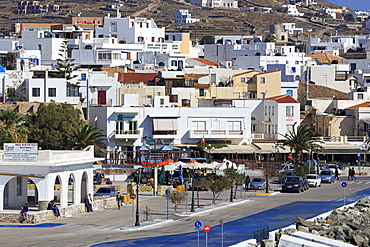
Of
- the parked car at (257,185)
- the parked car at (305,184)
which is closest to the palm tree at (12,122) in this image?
the parked car at (257,185)

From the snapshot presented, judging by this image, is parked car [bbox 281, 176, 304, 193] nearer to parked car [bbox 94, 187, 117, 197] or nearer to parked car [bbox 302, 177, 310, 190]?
parked car [bbox 302, 177, 310, 190]

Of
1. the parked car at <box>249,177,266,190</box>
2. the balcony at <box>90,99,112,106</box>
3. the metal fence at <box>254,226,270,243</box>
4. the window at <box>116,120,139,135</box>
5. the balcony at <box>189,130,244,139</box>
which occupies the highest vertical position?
the balcony at <box>90,99,112,106</box>

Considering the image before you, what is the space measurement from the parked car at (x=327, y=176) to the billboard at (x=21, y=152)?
28.8 m

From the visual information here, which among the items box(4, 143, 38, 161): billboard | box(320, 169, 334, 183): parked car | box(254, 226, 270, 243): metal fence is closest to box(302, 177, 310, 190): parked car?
box(320, 169, 334, 183): parked car

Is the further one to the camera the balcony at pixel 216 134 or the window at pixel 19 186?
the balcony at pixel 216 134

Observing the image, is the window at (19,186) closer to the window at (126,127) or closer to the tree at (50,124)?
the tree at (50,124)

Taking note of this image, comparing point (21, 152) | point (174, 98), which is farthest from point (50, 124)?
point (21, 152)

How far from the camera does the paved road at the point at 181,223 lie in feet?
120

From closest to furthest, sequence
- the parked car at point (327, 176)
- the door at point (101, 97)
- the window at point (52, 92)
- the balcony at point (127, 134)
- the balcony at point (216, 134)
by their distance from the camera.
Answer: the parked car at point (327, 176) → the balcony at point (127, 134) → the balcony at point (216, 134) → the window at point (52, 92) → the door at point (101, 97)

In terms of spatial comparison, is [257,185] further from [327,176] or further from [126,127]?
[126,127]

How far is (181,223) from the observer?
43812 mm

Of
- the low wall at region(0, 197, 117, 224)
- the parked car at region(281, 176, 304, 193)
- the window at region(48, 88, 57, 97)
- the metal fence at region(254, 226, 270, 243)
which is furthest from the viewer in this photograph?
the window at region(48, 88, 57, 97)

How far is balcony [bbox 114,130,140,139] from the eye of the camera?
84.9 m

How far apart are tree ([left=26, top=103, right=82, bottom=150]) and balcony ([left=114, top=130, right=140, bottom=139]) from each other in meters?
4.20
